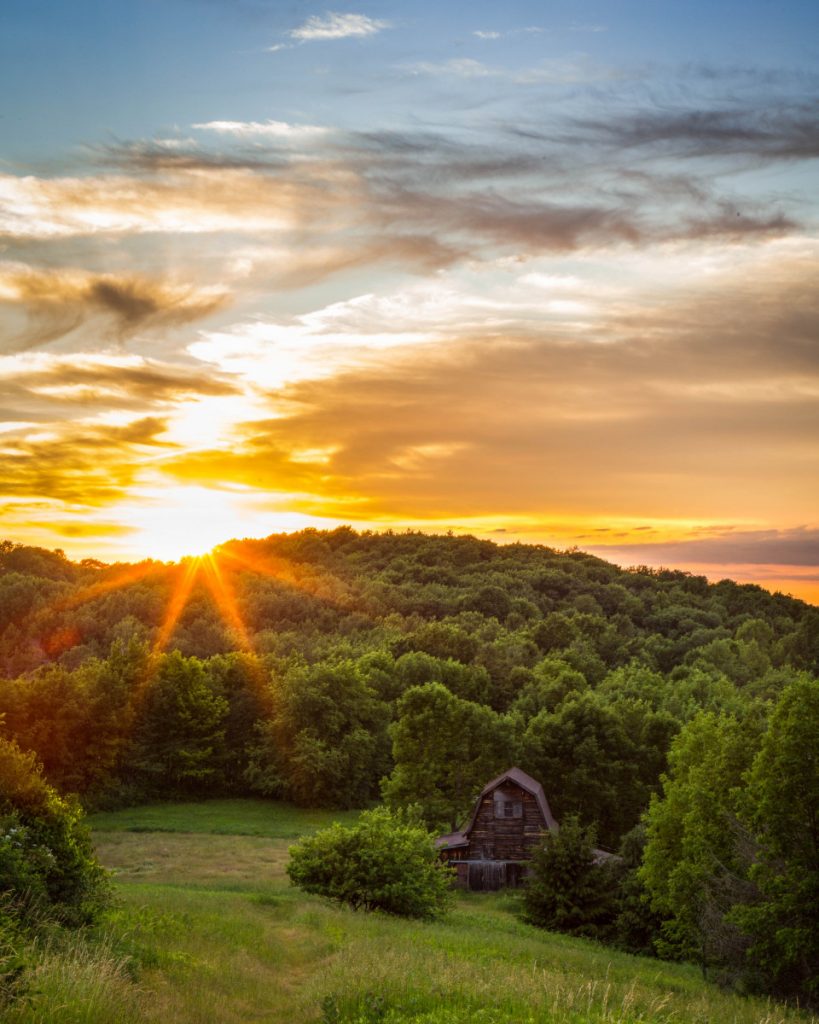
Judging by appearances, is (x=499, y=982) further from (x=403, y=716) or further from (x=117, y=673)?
(x=117, y=673)

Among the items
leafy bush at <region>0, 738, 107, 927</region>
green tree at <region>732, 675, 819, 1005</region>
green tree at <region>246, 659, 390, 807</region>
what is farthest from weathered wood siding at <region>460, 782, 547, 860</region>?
leafy bush at <region>0, 738, 107, 927</region>

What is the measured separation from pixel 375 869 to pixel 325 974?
17.7 metres

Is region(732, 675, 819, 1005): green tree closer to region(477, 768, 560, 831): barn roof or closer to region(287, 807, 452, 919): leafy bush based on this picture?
region(287, 807, 452, 919): leafy bush

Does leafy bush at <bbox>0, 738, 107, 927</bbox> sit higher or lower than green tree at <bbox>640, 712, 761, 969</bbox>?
higher

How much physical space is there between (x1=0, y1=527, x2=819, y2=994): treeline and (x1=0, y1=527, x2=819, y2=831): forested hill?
22cm

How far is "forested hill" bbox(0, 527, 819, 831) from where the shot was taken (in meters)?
71.8

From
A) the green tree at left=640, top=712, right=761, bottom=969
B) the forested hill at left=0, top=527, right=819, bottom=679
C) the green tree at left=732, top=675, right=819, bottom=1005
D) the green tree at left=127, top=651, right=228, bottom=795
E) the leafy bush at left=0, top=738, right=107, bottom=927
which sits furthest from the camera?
the forested hill at left=0, top=527, right=819, bottom=679

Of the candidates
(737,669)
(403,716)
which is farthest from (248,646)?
(737,669)

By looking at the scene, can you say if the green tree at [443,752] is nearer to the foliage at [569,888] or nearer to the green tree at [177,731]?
the green tree at [177,731]

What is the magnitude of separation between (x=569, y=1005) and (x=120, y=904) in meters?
15.3

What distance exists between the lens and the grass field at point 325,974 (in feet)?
39.6

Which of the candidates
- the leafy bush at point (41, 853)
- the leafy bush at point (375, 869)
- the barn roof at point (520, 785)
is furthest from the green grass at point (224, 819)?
the leafy bush at point (41, 853)

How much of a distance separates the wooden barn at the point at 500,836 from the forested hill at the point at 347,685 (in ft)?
18.6

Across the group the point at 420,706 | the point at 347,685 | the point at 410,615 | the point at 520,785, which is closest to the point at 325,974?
the point at 520,785
